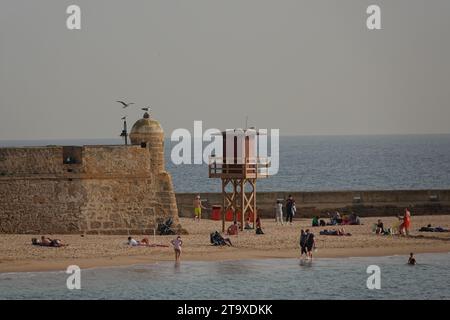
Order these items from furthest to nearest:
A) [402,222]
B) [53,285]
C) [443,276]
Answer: [402,222]
[443,276]
[53,285]

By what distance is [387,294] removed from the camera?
35219 mm

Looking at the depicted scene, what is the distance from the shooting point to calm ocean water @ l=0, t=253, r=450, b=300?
1336 inches

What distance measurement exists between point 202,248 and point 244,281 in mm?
3969

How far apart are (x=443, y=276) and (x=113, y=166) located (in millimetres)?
11555

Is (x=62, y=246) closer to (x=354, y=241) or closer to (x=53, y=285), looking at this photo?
(x=53, y=285)

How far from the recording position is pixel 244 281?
35.7m

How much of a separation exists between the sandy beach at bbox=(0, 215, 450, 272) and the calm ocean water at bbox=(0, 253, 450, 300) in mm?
854

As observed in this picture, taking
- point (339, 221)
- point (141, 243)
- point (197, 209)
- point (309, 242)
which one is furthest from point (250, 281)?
point (197, 209)

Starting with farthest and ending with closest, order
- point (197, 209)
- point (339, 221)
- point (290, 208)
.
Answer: point (197, 209)
point (290, 208)
point (339, 221)

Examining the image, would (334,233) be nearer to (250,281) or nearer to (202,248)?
(202,248)

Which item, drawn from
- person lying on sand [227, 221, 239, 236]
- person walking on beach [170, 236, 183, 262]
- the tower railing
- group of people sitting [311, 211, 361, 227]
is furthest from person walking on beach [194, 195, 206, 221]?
person walking on beach [170, 236, 183, 262]
